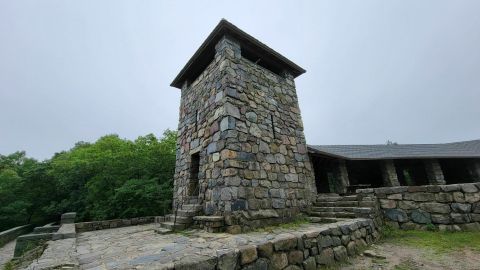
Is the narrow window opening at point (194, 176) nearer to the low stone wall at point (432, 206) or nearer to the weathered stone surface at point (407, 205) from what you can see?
the low stone wall at point (432, 206)

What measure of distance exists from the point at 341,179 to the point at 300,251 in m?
8.45

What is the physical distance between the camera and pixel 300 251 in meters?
3.04

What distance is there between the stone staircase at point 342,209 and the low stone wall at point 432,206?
344 millimetres

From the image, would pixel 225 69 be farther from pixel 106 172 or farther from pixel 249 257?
pixel 106 172

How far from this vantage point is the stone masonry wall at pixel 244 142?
4.25 meters

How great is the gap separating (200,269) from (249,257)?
0.66 meters

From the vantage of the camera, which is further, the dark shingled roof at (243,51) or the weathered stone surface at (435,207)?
the dark shingled roof at (243,51)

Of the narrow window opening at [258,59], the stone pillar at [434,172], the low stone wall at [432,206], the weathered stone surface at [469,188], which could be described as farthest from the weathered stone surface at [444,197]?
the stone pillar at [434,172]

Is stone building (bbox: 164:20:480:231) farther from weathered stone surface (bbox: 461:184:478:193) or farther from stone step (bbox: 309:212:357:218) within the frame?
weathered stone surface (bbox: 461:184:478:193)

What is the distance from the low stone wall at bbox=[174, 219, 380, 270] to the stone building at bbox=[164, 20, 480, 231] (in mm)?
1175

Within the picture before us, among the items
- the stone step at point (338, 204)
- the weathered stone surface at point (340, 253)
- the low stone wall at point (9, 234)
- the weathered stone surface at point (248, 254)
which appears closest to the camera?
the weathered stone surface at point (248, 254)

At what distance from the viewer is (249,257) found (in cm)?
253

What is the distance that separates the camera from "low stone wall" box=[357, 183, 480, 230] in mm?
4180

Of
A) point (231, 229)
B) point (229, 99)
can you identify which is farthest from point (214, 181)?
point (229, 99)
